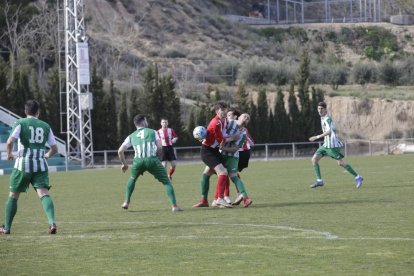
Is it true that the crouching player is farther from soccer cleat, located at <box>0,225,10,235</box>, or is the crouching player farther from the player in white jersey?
soccer cleat, located at <box>0,225,10,235</box>

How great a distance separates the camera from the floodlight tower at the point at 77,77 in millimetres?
44438

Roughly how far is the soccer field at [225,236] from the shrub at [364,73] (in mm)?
65985

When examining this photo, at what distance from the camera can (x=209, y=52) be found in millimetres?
99938

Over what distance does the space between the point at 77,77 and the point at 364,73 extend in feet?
157

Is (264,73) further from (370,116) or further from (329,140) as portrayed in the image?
(329,140)

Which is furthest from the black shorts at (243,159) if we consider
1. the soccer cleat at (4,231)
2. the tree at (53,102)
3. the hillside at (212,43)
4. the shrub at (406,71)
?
the shrub at (406,71)

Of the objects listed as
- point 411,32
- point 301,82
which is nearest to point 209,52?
point 411,32

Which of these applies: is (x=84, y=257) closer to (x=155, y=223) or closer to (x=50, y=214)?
(x=50, y=214)

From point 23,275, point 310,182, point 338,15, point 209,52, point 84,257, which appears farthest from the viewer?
point 338,15

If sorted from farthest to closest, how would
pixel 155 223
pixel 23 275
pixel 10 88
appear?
pixel 10 88
pixel 155 223
pixel 23 275

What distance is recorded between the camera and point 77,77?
4525 cm

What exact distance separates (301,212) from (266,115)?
41736 millimetres

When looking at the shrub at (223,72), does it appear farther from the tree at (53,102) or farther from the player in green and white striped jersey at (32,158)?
the player in green and white striped jersey at (32,158)

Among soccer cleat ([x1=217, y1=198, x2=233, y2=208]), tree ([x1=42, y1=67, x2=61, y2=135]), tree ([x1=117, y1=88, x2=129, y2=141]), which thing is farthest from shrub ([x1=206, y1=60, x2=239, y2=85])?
soccer cleat ([x1=217, y1=198, x2=233, y2=208])
